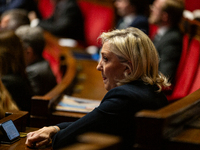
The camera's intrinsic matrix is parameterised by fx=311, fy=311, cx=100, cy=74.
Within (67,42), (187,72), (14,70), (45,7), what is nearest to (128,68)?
(14,70)

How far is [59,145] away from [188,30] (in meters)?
1.21

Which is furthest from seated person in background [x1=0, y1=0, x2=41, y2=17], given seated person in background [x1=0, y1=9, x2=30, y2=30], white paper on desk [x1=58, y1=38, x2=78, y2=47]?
seated person in background [x1=0, y1=9, x2=30, y2=30]

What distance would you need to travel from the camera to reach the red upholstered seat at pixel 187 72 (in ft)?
4.78

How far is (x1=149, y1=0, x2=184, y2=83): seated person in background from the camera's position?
1550 mm

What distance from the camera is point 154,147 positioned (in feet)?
1.89

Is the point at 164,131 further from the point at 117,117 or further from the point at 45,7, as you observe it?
the point at 45,7

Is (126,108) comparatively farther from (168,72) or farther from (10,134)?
(168,72)

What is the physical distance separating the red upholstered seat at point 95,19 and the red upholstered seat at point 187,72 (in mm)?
1202

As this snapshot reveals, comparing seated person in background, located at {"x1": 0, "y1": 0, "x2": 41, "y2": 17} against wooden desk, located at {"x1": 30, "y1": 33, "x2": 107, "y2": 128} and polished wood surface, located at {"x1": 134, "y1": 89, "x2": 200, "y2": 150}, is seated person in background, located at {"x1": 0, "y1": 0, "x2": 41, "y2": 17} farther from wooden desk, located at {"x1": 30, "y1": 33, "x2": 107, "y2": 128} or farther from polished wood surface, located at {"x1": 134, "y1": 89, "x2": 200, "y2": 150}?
polished wood surface, located at {"x1": 134, "y1": 89, "x2": 200, "y2": 150}

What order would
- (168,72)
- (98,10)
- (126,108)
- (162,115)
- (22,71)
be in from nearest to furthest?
(162,115)
(126,108)
(22,71)
(168,72)
(98,10)

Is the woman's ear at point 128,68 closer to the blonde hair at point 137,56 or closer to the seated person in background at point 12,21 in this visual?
the blonde hair at point 137,56

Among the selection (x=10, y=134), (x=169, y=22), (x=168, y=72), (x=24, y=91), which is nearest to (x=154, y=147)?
(x=10, y=134)

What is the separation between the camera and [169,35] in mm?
1636

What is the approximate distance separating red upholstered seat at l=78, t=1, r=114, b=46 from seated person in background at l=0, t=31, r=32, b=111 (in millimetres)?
1539
